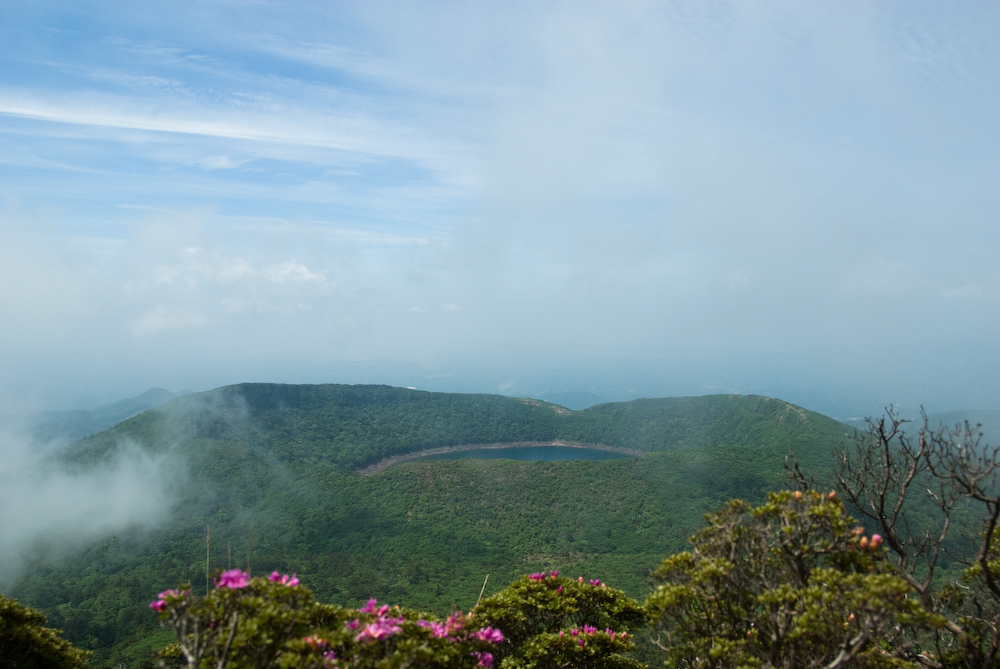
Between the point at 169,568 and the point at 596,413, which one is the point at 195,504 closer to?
the point at 169,568

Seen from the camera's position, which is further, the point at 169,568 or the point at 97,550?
the point at 97,550

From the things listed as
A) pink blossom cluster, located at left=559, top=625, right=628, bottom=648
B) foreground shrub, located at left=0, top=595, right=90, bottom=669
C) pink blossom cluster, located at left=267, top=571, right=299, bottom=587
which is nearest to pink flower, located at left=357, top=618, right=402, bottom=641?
pink blossom cluster, located at left=267, top=571, right=299, bottom=587

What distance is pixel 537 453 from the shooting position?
119 meters

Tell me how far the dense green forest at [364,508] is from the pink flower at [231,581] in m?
32.9

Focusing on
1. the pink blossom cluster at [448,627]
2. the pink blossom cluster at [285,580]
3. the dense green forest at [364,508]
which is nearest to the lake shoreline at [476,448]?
the dense green forest at [364,508]

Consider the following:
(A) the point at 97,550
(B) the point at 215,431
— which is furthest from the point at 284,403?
(A) the point at 97,550

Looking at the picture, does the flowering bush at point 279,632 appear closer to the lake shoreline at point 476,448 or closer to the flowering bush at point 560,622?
the flowering bush at point 560,622

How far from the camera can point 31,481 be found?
75.1 metres

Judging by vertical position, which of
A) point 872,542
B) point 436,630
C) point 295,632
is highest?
point 872,542

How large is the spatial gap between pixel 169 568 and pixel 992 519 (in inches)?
2582

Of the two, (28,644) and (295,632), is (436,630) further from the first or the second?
(28,644)

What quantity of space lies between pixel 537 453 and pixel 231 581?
117 meters

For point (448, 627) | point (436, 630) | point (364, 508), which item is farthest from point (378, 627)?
point (364, 508)

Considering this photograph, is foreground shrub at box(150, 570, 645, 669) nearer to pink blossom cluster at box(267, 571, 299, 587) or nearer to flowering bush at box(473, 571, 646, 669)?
pink blossom cluster at box(267, 571, 299, 587)
